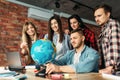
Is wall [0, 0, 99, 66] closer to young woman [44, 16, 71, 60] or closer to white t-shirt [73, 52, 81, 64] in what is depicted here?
young woman [44, 16, 71, 60]

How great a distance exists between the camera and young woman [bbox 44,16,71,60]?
2.37 meters

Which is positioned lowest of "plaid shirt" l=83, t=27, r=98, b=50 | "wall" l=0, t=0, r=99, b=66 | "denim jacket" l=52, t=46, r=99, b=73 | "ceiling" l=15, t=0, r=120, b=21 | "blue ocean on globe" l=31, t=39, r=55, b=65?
"denim jacket" l=52, t=46, r=99, b=73

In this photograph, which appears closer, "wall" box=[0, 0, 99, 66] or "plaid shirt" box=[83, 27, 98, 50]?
"plaid shirt" box=[83, 27, 98, 50]

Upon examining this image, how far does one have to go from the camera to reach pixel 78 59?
6.34ft

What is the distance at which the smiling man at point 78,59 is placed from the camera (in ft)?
5.59

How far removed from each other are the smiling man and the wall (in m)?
2.88

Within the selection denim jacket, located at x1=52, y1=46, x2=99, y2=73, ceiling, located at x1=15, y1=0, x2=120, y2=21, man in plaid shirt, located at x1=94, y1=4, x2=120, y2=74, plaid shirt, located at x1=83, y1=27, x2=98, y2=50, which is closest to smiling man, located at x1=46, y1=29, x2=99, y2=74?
denim jacket, located at x1=52, y1=46, x2=99, y2=73

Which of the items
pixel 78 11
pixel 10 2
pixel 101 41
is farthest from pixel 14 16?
pixel 101 41

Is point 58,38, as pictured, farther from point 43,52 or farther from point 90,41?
point 43,52

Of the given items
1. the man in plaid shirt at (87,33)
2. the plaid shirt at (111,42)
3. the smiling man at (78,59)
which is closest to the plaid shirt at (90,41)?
the man in plaid shirt at (87,33)

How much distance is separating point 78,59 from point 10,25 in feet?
10.9

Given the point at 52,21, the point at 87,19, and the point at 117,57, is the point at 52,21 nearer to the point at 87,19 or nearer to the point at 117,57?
the point at 117,57

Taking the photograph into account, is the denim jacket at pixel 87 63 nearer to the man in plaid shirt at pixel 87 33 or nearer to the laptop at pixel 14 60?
the man in plaid shirt at pixel 87 33

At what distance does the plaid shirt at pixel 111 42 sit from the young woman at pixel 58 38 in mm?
449
